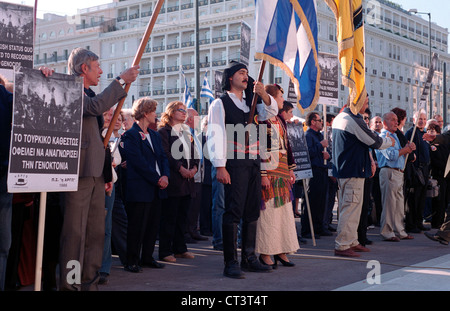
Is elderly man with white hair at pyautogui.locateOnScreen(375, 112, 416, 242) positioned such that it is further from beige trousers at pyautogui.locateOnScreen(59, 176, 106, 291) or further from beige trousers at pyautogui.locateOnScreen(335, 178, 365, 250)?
beige trousers at pyautogui.locateOnScreen(59, 176, 106, 291)

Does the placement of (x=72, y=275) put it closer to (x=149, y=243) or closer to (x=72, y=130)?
(x=72, y=130)

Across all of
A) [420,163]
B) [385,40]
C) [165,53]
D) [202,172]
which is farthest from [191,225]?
[385,40]

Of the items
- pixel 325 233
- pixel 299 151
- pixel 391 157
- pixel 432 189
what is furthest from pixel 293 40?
pixel 432 189

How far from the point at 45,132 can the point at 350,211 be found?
446 centimetres

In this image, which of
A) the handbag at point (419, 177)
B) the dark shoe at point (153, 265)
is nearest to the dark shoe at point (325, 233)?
the handbag at point (419, 177)

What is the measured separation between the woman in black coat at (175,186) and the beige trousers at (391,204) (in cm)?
344

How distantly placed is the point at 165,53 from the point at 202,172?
71102 millimetres

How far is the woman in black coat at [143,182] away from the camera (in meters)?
6.66

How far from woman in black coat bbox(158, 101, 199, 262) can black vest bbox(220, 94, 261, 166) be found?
1519 mm

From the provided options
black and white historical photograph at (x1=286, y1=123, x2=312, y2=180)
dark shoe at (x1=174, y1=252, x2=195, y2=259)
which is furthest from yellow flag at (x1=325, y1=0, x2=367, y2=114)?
dark shoe at (x1=174, y1=252, x2=195, y2=259)

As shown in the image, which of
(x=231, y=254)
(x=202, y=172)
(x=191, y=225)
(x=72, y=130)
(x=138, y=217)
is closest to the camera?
(x=72, y=130)

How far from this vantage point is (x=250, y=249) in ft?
21.4

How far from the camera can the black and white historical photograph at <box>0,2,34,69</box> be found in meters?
7.72

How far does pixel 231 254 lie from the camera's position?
6188mm
